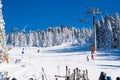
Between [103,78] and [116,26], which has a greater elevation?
[116,26]

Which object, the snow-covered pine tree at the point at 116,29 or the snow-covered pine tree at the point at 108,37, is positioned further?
the snow-covered pine tree at the point at 108,37

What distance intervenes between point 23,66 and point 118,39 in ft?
227

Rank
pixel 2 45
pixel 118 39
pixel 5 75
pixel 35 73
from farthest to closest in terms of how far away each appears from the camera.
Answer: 1. pixel 118 39
2. pixel 2 45
3. pixel 35 73
4. pixel 5 75

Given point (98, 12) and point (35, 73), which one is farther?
point (98, 12)

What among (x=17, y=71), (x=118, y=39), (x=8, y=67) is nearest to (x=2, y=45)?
(x=8, y=67)

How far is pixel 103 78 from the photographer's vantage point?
71.2 feet

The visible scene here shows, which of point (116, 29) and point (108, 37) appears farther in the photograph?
point (116, 29)

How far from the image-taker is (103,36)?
110 metres

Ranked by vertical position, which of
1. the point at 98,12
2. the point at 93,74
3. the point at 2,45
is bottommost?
the point at 93,74

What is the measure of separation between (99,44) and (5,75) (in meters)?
82.2

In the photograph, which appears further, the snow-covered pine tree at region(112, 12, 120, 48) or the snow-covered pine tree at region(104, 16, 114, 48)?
the snow-covered pine tree at region(104, 16, 114, 48)

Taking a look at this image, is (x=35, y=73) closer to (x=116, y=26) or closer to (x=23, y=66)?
(x=23, y=66)

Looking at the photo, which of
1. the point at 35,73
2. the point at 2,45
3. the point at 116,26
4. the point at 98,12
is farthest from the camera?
the point at 116,26

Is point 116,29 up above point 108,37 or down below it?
above
